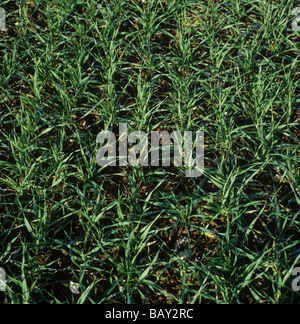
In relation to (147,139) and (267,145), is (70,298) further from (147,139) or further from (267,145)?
(267,145)

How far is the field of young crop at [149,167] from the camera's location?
163 centimetres

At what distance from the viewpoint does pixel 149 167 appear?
1.97m

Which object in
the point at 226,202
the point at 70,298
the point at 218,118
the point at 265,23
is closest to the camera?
the point at 70,298

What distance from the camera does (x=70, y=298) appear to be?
1616 mm

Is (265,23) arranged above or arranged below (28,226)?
above

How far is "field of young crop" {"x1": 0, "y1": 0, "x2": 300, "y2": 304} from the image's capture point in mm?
1632

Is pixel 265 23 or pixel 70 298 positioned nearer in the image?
pixel 70 298
